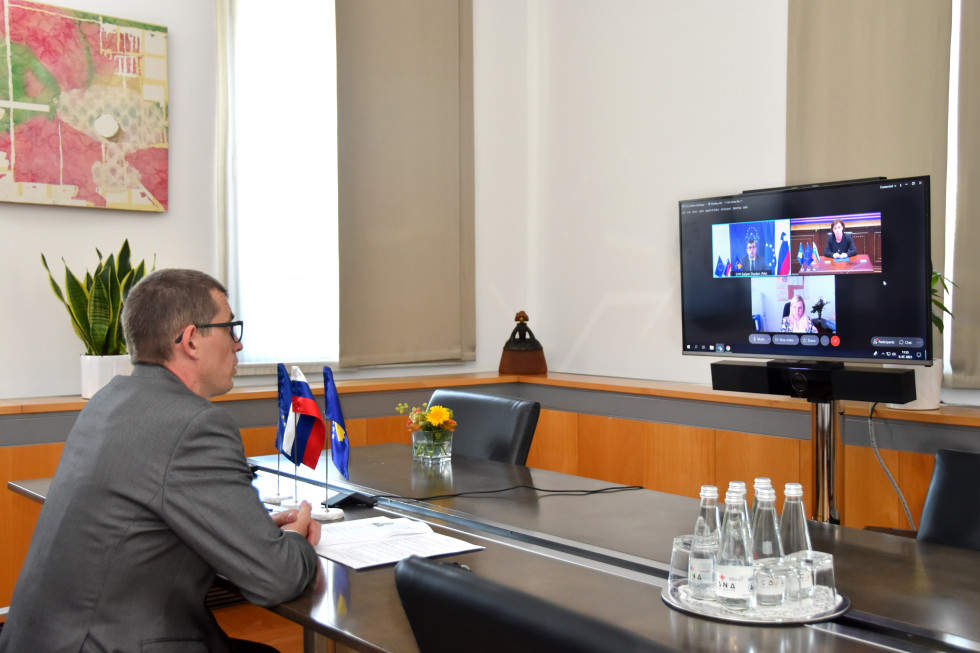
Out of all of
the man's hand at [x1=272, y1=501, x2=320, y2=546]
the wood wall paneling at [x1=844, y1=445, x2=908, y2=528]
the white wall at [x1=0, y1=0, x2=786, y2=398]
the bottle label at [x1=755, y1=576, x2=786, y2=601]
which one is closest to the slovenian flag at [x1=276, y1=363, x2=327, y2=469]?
the man's hand at [x1=272, y1=501, x2=320, y2=546]

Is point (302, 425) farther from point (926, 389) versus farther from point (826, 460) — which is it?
point (926, 389)

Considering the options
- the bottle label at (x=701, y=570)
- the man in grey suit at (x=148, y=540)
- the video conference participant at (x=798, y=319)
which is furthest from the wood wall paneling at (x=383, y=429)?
the bottle label at (x=701, y=570)

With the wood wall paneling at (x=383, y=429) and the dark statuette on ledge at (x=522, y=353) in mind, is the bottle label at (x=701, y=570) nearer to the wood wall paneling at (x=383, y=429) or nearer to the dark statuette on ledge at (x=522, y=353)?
the wood wall paneling at (x=383, y=429)

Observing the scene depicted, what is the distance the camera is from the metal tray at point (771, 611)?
1333 mm

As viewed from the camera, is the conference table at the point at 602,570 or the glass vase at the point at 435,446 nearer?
the conference table at the point at 602,570

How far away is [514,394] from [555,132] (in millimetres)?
1584

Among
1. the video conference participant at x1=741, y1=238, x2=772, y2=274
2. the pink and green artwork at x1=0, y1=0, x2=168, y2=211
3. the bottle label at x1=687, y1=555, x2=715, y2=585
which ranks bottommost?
the bottle label at x1=687, y1=555, x2=715, y2=585

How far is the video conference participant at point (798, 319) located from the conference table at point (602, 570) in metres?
1.02

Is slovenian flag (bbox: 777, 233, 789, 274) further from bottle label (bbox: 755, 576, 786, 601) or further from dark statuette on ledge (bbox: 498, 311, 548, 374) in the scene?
dark statuette on ledge (bbox: 498, 311, 548, 374)

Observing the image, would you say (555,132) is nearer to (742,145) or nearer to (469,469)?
(742,145)

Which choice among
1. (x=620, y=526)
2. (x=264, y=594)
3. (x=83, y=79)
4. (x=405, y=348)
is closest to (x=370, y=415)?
(x=405, y=348)

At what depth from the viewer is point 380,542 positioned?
1.84 m

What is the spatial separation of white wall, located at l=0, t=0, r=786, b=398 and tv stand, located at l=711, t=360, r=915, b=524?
3.96ft

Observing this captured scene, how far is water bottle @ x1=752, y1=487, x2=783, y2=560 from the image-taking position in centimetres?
138
